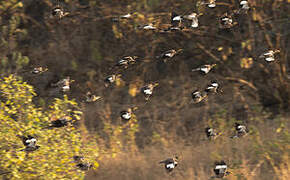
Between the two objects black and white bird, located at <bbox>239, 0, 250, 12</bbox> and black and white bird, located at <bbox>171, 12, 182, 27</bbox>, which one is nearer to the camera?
black and white bird, located at <bbox>239, 0, 250, 12</bbox>

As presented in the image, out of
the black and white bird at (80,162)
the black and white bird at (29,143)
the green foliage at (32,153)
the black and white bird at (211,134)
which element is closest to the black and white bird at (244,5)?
the black and white bird at (211,134)

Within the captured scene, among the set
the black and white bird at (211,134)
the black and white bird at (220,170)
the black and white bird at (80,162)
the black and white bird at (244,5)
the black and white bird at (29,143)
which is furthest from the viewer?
the black and white bird at (211,134)

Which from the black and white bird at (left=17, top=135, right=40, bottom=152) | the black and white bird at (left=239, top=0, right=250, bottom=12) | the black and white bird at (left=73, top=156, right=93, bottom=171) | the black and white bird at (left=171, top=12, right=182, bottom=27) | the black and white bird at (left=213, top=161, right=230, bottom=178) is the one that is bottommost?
the black and white bird at (left=213, top=161, right=230, bottom=178)

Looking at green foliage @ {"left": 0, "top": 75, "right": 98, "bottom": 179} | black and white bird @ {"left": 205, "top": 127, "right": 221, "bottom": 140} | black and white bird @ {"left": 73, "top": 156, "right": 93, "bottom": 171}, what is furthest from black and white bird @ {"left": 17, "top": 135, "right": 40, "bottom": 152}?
black and white bird @ {"left": 205, "top": 127, "right": 221, "bottom": 140}

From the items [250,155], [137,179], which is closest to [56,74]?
[137,179]

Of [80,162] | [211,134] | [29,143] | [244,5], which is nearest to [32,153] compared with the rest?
[29,143]

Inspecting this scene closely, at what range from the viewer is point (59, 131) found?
928 cm

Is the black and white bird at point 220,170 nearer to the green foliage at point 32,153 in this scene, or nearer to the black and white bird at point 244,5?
the green foliage at point 32,153

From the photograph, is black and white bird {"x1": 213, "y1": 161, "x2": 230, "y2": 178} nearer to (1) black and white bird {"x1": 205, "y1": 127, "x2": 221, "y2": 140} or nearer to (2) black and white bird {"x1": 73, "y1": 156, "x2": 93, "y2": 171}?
(1) black and white bird {"x1": 205, "y1": 127, "x2": 221, "y2": 140}

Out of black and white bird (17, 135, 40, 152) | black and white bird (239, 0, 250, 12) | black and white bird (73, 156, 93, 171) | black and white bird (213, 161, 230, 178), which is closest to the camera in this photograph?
black and white bird (17, 135, 40, 152)

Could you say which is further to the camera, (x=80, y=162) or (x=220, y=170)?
(x=220, y=170)

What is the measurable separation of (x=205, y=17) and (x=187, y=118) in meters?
3.17

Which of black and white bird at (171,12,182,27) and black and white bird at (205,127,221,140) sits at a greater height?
black and white bird at (171,12,182,27)

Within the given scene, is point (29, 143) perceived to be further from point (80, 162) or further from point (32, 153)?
point (80, 162)
